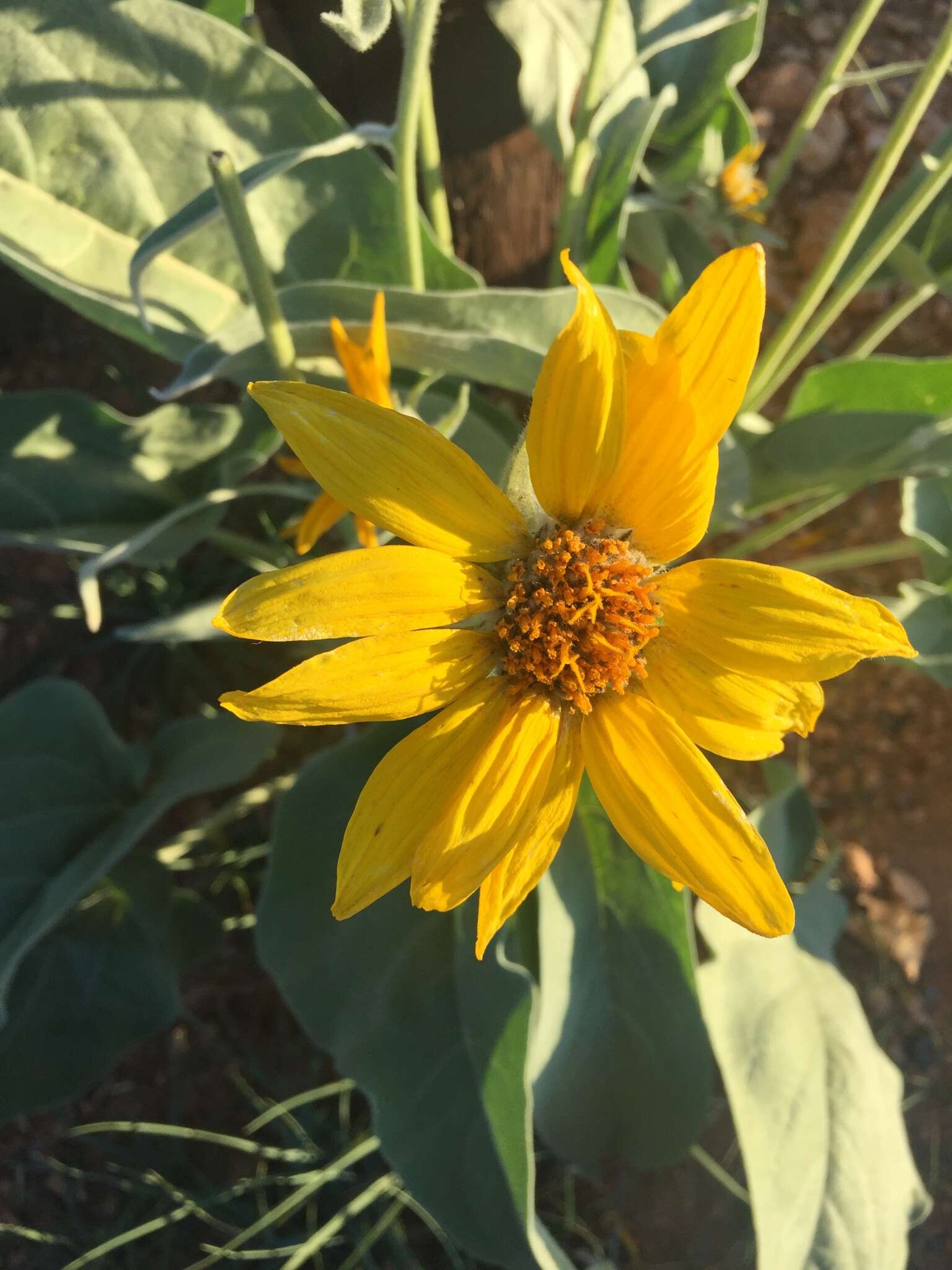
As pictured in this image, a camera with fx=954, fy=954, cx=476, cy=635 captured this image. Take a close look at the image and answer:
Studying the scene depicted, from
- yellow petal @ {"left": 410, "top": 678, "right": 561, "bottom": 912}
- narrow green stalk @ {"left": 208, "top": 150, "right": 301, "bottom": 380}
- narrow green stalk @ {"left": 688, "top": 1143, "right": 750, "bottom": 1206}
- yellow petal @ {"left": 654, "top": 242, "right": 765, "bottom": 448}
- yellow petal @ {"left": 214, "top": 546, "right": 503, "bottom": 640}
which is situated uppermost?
narrow green stalk @ {"left": 208, "top": 150, "right": 301, "bottom": 380}

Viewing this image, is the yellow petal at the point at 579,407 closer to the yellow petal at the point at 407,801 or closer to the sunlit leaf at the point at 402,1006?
the yellow petal at the point at 407,801

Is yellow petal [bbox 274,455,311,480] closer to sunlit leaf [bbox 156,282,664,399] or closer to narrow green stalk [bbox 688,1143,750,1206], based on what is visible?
sunlit leaf [bbox 156,282,664,399]

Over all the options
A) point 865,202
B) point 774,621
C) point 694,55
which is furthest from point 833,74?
point 774,621

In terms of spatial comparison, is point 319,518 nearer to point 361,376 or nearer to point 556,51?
point 361,376

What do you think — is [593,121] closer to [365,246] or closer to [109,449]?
[365,246]

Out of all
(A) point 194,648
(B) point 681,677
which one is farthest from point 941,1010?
(A) point 194,648

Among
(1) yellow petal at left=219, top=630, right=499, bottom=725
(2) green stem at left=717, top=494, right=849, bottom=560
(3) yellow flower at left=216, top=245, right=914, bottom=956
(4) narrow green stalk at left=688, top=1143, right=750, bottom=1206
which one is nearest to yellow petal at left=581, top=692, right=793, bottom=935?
(3) yellow flower at left=216, top=245, right=914, bottom=956
